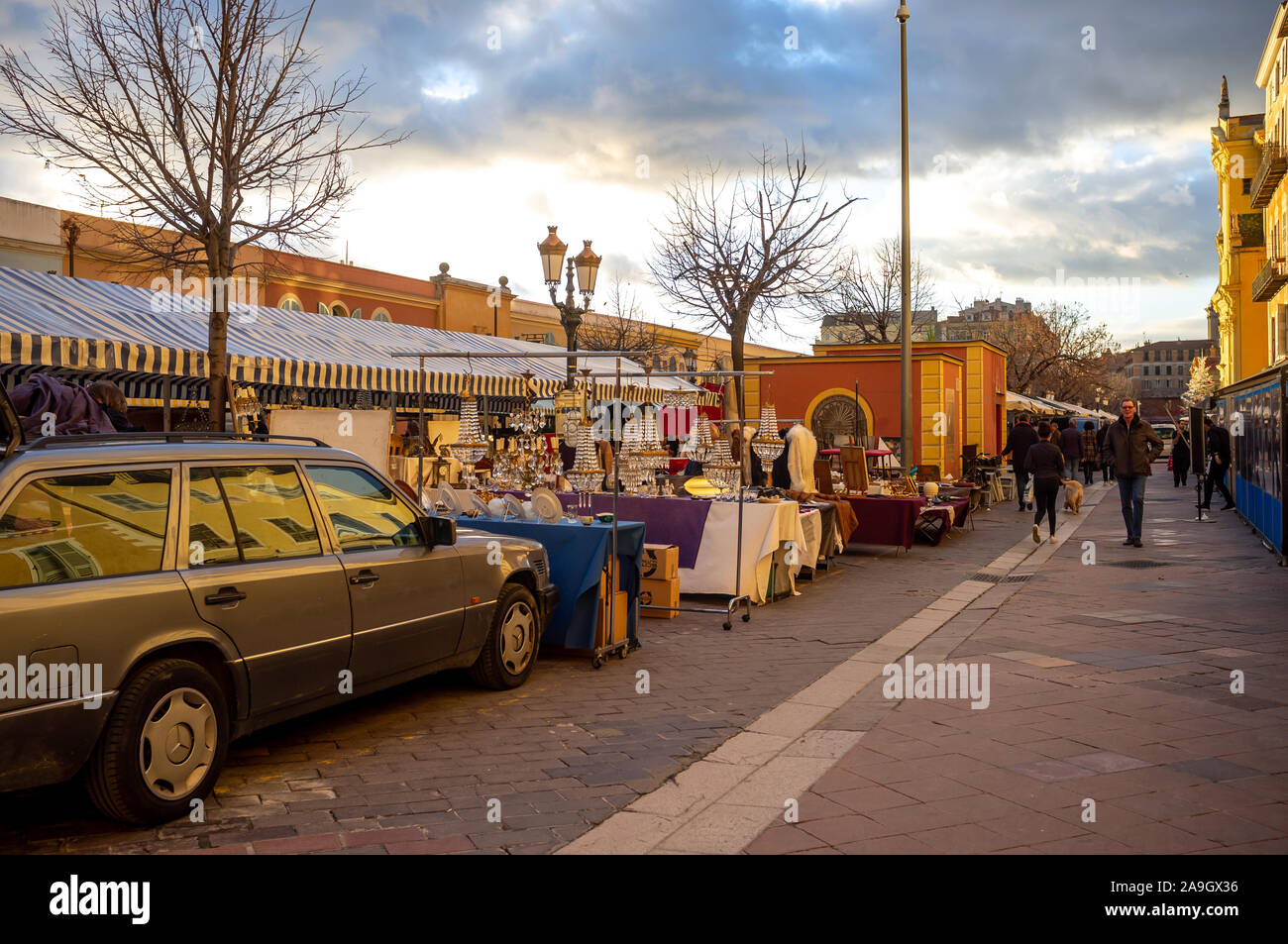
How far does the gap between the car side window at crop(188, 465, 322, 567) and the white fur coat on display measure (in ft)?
26.1

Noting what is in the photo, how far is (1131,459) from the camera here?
14461mm

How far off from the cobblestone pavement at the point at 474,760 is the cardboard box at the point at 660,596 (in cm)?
84

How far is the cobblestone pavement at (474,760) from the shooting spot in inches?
163

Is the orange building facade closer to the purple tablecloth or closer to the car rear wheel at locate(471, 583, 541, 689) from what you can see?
the purple tablecloth

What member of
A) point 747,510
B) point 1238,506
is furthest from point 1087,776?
point 1238,506

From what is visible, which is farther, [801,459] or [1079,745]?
[801,459]

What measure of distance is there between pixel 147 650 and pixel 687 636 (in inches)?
201

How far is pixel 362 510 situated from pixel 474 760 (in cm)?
149

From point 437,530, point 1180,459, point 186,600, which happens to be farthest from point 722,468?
point 1180,459

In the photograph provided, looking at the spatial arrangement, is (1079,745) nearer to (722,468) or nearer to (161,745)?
(161,745)

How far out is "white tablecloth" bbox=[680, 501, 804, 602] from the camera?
1005 centimetres

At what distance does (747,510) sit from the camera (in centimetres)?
998
